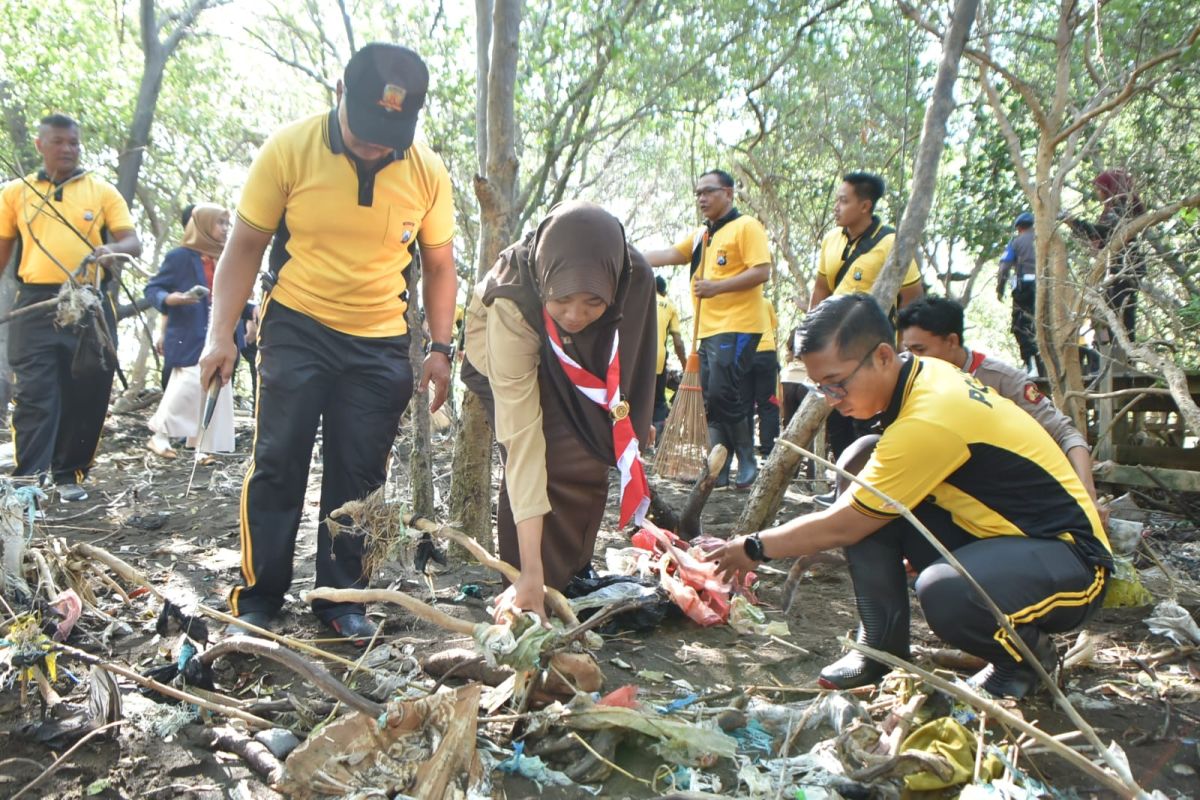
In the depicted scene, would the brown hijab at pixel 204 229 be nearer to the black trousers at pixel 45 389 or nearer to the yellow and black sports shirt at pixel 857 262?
the black trousers at pixel 45 389

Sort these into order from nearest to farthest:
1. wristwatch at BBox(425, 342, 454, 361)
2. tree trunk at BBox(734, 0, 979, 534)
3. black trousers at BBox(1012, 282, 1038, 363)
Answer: wristwatch at BBox(425, 342, 454, 361), tree trunk at BBox(734, 0, 979, 534), black trousers at BBox(1012, 282, 1038, 363)

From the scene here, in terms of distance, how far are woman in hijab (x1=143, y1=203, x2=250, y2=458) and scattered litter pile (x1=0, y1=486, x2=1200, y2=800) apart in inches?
118

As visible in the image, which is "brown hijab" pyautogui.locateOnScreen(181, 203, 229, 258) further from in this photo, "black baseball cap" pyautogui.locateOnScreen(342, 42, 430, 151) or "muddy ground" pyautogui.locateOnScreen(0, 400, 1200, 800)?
"black baseball cap" pyautogui.locateOnScreen(342, 42, 430, 151)

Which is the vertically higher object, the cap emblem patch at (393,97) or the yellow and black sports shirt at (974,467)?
the cap emblem patch at (393,97)

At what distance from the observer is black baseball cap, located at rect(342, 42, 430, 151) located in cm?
246

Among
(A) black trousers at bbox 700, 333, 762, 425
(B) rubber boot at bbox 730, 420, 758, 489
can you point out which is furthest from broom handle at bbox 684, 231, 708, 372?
(B) rubber boot at bbox 730, 420, 758, 489

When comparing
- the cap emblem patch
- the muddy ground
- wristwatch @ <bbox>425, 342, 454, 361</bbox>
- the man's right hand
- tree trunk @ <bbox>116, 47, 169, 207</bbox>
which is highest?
tree trunk @ <bbox>116, 47, 169, 207</bbox>

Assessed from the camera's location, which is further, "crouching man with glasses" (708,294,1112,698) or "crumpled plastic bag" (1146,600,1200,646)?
"crumpled plastic bag" (1146,600,1200,646)

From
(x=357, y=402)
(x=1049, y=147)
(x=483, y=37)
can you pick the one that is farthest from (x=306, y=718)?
(x=1049, y=147)

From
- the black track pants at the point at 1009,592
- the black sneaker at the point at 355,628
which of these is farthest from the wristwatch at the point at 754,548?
the black sneaker at the point at 355,628

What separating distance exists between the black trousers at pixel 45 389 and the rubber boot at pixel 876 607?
13.4 ft

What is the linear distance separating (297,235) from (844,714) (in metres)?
2.13

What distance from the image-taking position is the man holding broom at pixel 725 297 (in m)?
4.97

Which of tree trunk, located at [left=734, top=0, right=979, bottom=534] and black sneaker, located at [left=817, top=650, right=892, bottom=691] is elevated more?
tree trunk, located at [left=734, top=0, right=979, bottom=534]
